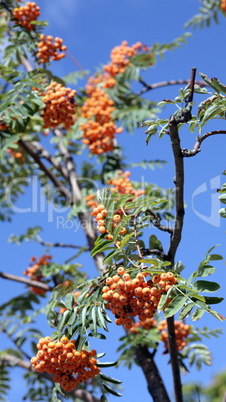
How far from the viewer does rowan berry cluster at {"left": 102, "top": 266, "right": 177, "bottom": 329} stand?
90.6 inches

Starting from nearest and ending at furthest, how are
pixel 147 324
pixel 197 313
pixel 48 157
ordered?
1. pixel 197 313
2. pixel 147 324
3. pixel 48 157

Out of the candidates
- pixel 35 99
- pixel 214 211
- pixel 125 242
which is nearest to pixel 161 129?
pixel 125 242

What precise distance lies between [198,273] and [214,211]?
120 cm

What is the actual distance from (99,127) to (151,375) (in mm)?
2357

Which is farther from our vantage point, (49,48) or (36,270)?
(36,270)

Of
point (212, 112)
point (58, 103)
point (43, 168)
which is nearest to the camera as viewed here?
point (212, 112)

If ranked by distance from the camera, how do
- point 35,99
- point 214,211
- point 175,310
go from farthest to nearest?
point 35,99
point 214,211
point 175,310

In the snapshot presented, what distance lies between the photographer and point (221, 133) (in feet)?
8.02

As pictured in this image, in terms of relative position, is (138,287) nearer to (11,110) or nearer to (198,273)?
(198,273)

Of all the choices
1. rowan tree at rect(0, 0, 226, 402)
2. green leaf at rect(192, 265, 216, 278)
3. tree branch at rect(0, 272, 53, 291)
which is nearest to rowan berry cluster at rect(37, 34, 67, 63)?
rowan tree at rect(0, 0, 226, 402)

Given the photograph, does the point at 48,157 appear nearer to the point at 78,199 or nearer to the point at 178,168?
the point at 78,199

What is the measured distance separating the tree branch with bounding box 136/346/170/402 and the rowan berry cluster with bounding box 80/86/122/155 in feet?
6.49

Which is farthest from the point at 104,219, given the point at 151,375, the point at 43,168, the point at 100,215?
the point at 43,168

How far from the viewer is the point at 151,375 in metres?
4.70
